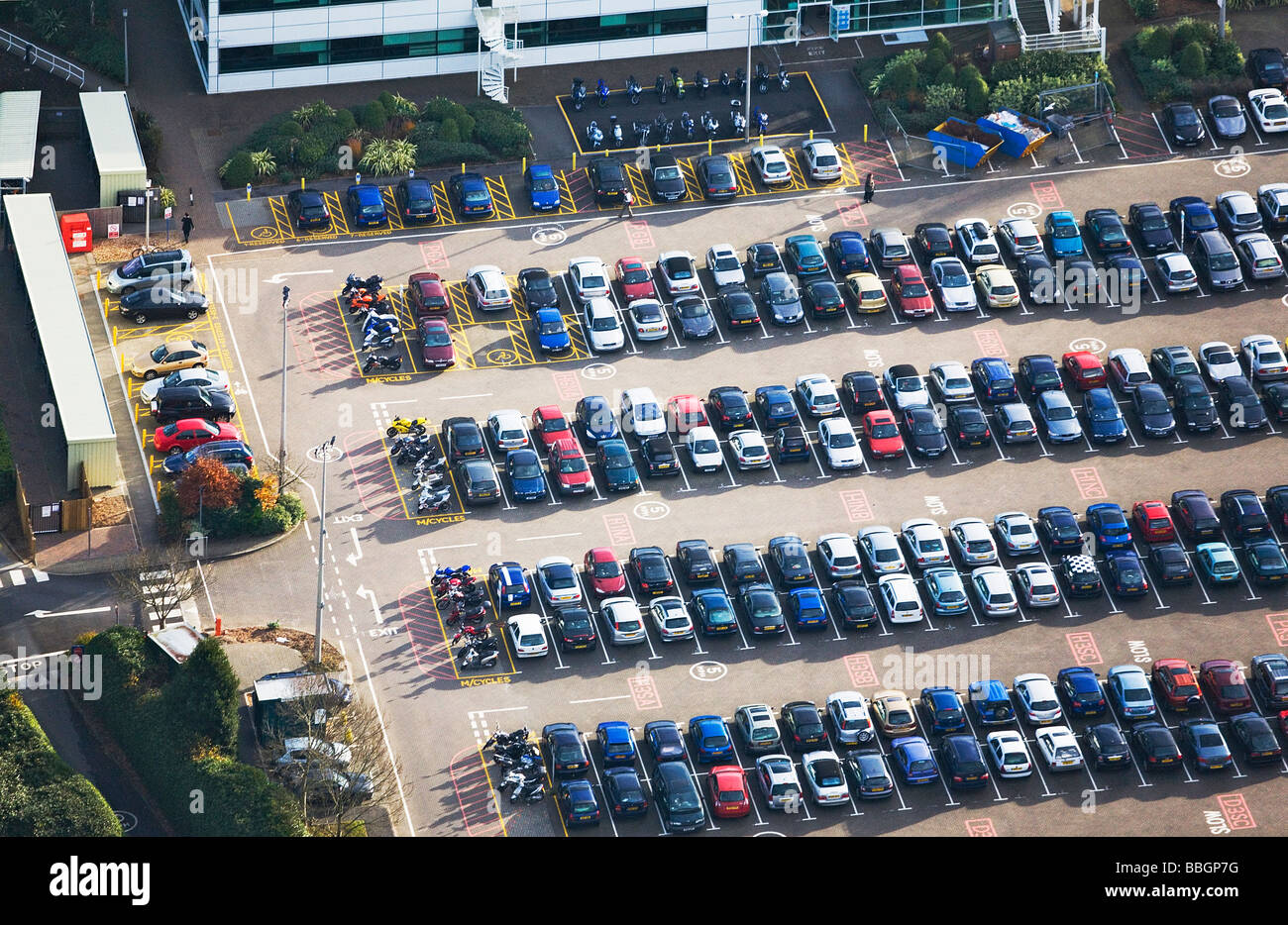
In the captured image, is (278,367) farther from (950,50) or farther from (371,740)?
(950,50)

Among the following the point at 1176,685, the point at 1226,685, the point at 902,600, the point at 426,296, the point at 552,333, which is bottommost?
the point at 1226,685

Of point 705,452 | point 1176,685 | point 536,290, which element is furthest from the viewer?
point 536,290

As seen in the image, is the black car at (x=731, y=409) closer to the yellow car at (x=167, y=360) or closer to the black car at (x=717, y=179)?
the black car at (x=717, y=179)

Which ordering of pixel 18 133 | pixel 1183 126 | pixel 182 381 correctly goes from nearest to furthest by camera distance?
1. pixel 182 381
2. pixel 18 133
3. pixel 1183 126

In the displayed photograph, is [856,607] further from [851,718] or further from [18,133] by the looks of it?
[18,133]

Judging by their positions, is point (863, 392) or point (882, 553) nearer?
point (882, 553)

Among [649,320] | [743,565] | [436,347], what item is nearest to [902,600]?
[743,565]

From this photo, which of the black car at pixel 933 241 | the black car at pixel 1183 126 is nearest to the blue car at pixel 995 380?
the black car at pixel 933 241

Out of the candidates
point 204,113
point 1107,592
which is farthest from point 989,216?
point 204,113
